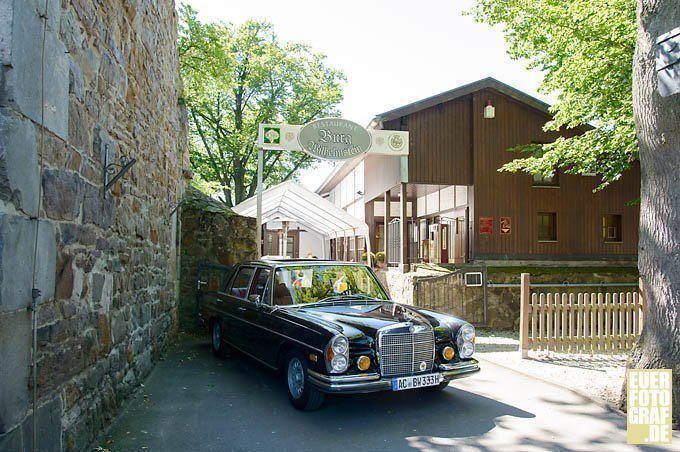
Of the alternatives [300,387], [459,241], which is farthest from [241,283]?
[459,241]

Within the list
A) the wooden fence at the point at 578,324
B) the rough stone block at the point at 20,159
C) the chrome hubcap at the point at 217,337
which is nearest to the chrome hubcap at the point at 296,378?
the chrome hubcap at the point at 217,337

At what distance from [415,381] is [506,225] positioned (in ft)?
40.0

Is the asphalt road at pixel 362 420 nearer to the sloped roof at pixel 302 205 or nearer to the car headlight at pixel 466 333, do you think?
the car headlight at pixel 466 333

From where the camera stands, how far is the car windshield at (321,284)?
254 inches

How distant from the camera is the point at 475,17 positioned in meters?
13.9

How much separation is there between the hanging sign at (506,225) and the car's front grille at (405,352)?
38.5ft

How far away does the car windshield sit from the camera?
6.46 m

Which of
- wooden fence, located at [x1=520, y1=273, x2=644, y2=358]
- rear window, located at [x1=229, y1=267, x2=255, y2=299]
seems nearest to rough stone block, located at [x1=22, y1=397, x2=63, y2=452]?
rear window, located at [x1=229, y1=267, x2=255, y2=299]

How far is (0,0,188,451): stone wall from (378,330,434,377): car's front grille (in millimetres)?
2724

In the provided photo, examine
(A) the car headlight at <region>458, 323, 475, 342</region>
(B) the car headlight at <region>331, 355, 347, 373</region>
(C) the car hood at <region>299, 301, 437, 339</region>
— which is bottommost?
(B) the car headlight at <region>331, 355, 347, 373</region>

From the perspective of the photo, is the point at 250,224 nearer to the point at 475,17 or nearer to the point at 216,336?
the point at 216,336

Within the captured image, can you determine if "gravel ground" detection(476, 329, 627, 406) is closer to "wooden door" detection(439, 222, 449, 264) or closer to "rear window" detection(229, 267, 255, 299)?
"rear window" detection(229, 267, 255, 299)

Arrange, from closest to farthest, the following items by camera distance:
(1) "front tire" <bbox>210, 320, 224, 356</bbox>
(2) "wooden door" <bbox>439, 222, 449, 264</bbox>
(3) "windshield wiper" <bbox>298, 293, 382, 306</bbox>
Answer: (3) "windshield wiper" <bbox>298, 293, 382, 306</bbox>, (1) "front tire" <bbox>210, 320, 224, 356</bbox>, (2) "wooden door" <bbox>439, 222, 449, 264</bbox>

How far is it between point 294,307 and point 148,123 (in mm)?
3242
